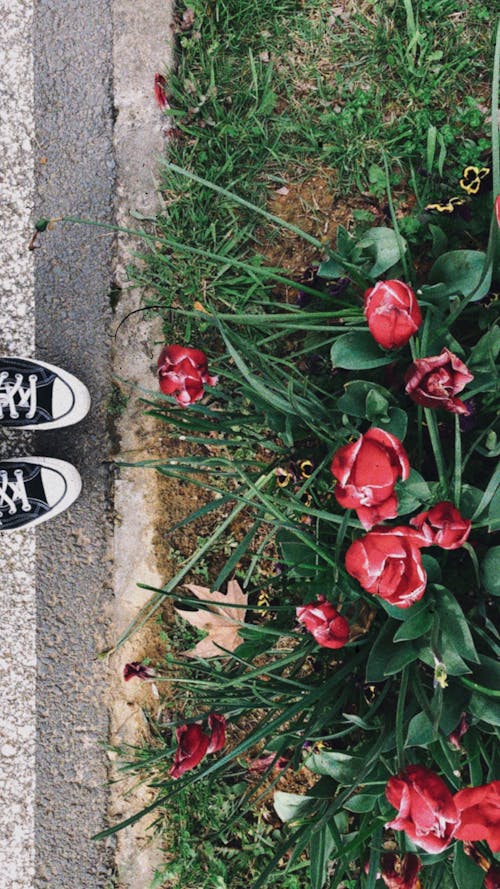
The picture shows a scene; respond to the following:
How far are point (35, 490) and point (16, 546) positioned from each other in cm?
21

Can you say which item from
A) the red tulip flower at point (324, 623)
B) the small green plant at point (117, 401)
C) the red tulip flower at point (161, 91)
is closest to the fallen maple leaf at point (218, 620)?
the small green plant at point (117, 401)

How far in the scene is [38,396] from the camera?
1965 millimetres

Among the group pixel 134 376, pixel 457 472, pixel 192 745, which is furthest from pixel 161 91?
pixel 192 745

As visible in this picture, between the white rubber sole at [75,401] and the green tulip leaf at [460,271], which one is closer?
the green tulip leaf at [460,271]

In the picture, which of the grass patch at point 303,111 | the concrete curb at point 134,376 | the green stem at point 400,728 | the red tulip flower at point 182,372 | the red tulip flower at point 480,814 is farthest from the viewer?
the concrete curb at point 134,376

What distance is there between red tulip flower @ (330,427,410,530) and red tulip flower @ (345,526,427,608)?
4 cm

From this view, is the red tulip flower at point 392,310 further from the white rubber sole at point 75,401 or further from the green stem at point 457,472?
the white rubber sole at point 75,401

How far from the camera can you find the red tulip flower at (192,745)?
1302 mm

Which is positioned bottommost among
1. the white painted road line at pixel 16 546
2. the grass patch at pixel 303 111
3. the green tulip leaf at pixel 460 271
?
the white painted road line at pixel 16 546

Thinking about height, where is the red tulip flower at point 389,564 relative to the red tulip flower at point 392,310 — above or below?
below

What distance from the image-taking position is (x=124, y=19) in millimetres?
1928

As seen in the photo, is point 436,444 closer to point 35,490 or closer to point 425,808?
point 425,808

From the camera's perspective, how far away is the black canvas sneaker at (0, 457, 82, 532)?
6.42 feet

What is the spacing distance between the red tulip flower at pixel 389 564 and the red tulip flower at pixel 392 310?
0.31 meters
